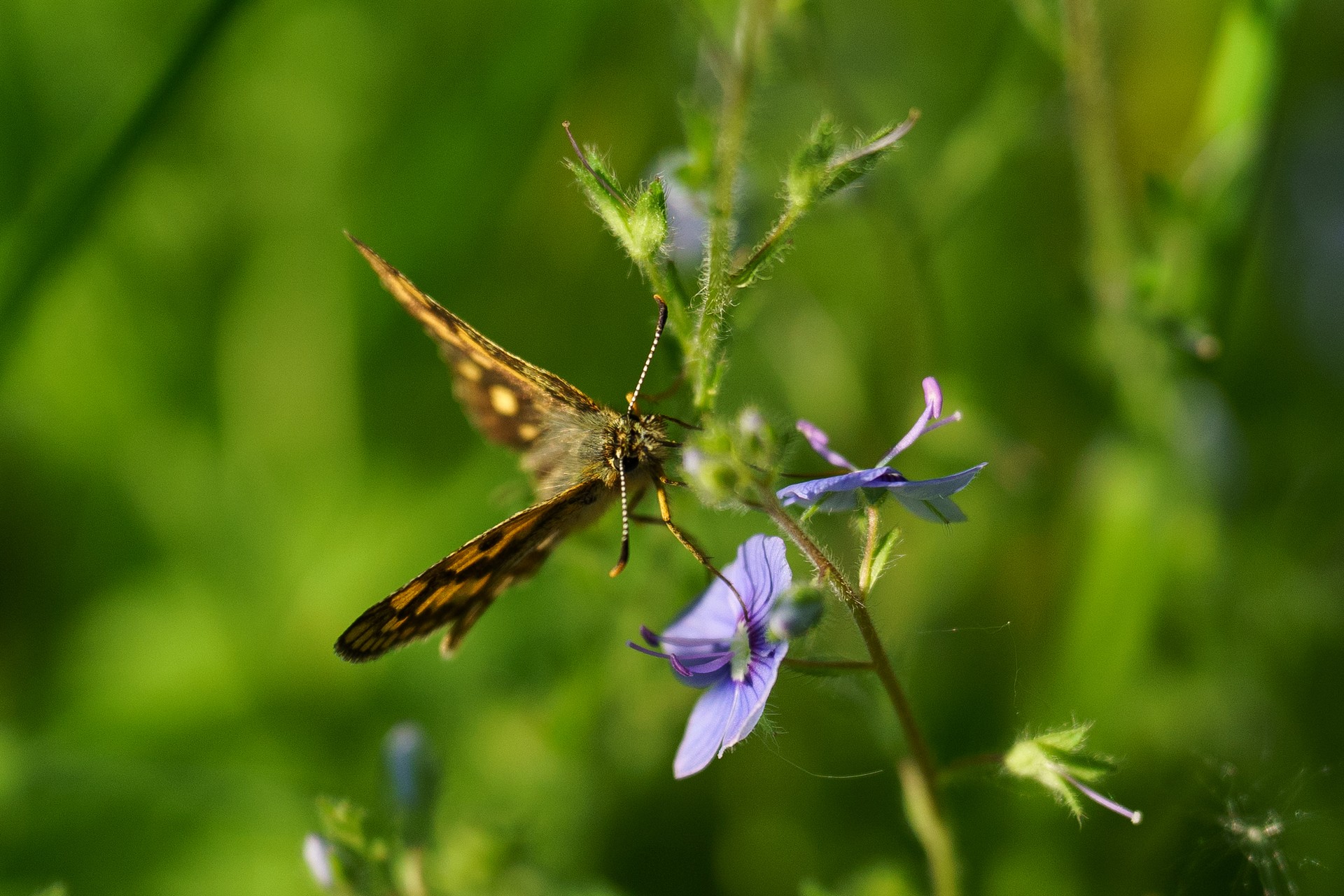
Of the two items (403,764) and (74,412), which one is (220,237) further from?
(403,764)

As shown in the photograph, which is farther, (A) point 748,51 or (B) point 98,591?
(B) point 98,591

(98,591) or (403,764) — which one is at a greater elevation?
(98,591)

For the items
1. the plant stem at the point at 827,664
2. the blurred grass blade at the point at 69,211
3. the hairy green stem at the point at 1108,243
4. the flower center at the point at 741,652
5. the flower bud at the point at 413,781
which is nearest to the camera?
the plant stem at the point at 827,664

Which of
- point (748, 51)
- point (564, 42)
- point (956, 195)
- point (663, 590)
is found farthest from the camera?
point (564, 42)

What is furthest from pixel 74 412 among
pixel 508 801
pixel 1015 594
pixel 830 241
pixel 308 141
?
pixel 1015 594

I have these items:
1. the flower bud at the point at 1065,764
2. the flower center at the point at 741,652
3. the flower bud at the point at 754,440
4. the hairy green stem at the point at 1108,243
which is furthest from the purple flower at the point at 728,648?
the hairy green stem at the point at 1108,243

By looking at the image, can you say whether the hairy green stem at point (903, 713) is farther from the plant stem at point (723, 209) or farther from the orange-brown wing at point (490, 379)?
the orange-brown wing at point (490, 379)

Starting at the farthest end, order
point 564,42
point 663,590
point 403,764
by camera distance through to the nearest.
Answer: point 564,42 < point 663,590 < point 403,764
